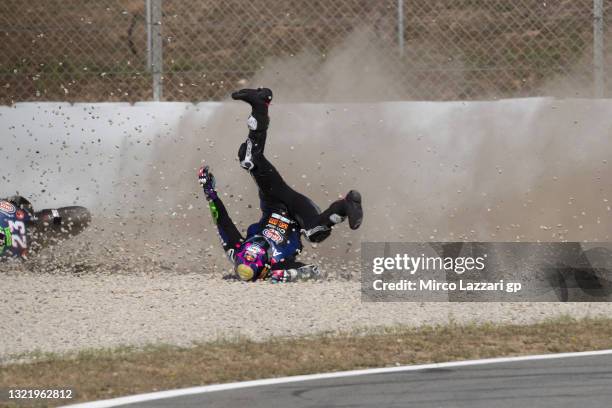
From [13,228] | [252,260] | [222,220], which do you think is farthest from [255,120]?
[13,228]

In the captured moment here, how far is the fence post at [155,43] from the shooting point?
13672 millimetres

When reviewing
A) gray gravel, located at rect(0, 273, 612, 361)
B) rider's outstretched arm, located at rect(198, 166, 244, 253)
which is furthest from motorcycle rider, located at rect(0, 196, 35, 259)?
rider's outstretched arm, located at rect(198, 166, 244, 253)

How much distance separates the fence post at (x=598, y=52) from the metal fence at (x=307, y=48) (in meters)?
0.01

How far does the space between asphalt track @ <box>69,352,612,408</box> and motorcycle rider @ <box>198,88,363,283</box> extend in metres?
3.21

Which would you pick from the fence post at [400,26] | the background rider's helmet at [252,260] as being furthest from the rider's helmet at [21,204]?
the fence post at [400,26]

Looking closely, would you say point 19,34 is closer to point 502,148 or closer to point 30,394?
point 502,148

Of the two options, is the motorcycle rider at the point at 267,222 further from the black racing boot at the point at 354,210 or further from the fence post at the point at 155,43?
the fence post at the point at 155,43

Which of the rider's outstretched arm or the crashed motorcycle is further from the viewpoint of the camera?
the crashed motorcycle

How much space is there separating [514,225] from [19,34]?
21.7ft

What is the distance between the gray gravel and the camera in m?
8.69

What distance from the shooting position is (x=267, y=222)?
10.9 metres

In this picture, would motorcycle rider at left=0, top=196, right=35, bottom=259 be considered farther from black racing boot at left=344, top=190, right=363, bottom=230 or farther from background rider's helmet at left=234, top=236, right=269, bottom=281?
black racing boot at left=344, top=190, right=363, bottom=230

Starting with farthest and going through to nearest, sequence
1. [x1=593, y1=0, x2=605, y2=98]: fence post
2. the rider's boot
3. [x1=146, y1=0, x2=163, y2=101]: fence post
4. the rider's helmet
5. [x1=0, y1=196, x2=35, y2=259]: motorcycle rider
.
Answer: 1. [x1=146, y1=0, x2=163, y2=101]: fence post
2. [x1=593, y1=0, x2=605, y2=98]: fence post
3. the rider's helmet
4. [x1=0, y1=196, x2=35, y2=259]: motorcycle rider
5. the rider's boot

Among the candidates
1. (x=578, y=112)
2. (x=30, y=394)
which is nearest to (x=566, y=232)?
(x=578, y=112)
